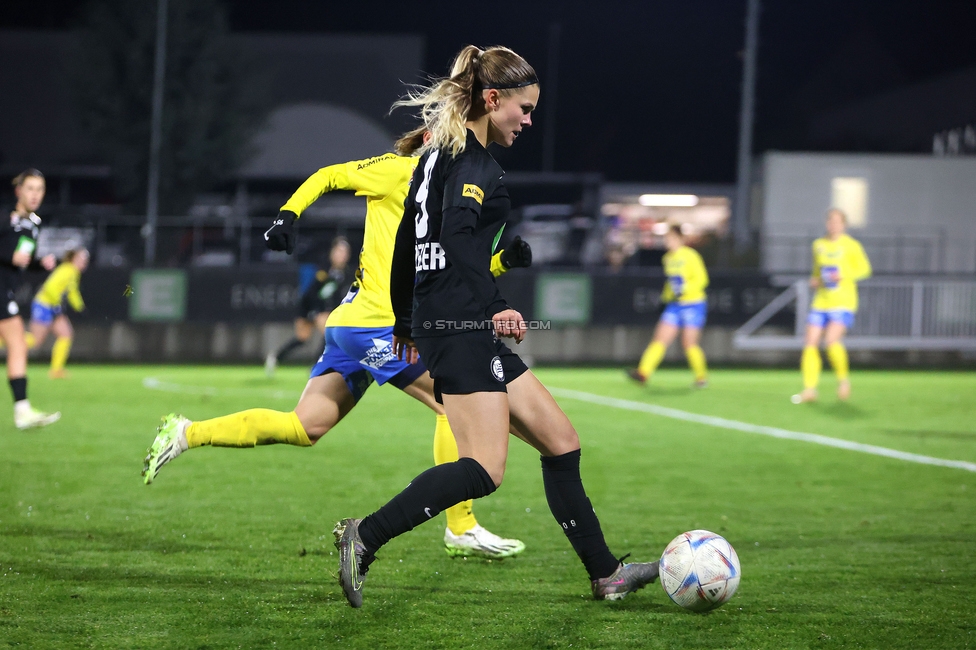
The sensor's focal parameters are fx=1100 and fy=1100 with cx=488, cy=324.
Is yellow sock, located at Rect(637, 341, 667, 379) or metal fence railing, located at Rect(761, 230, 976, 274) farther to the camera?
metal fence railing, located at Rect(761, 230, 976, 274)

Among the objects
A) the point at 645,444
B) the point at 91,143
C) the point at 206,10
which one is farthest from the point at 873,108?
the point at 645,444

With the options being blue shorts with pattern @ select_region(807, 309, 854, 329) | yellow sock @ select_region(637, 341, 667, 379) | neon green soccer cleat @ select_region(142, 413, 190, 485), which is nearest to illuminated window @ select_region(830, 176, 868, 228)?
yellow sock @ select_region(637, 341, 667, 379)

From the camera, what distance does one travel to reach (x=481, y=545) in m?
5.20

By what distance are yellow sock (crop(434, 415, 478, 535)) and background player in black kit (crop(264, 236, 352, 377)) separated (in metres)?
10.1

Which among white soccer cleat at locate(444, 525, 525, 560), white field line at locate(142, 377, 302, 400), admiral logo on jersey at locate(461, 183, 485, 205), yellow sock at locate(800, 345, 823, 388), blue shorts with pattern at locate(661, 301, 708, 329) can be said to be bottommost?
white field line at locate(142, 377, 302, 400)

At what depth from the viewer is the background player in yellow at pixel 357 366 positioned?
4.96 metres

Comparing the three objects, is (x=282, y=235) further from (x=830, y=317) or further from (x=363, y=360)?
(x=830, y=317)

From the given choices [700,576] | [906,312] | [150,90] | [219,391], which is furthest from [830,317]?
[150,90]

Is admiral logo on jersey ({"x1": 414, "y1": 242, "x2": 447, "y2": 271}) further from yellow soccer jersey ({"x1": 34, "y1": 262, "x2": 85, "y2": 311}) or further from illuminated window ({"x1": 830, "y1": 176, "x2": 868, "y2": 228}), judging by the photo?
illuminated window ({"x1": 830, "y1": 176, "x2": 868, "y2": 228})

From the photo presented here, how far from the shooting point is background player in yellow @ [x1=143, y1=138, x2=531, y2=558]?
496 cm

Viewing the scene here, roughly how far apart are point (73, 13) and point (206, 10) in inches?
349

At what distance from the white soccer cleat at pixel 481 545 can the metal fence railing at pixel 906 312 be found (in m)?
15.2

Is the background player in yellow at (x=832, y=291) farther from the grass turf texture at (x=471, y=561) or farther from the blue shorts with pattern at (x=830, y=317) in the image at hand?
the grass turf texture at (x=471, y=561)

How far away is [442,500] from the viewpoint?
12.9 ft
